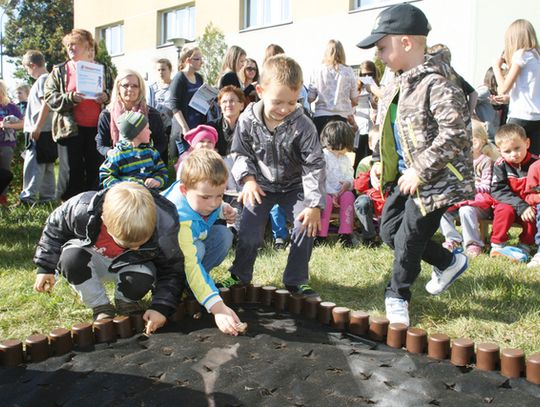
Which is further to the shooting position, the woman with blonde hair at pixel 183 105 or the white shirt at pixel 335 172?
the woman with blonde hair at pixel 183 105

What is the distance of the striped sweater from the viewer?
4.96m

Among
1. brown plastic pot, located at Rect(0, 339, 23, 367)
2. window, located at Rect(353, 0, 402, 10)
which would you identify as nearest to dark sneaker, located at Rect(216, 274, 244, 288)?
brown plastic pot, located at Rect(0, 339, 23, 367)

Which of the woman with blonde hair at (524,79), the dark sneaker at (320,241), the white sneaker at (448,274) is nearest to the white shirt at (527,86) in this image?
the woman with blonde hair at (524,79)

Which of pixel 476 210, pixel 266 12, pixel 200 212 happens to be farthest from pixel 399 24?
pixel 266 12

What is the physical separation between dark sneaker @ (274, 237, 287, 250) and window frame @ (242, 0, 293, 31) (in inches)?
514

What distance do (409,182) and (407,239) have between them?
15.5 inches

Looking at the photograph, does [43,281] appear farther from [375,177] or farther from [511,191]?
[511,191]

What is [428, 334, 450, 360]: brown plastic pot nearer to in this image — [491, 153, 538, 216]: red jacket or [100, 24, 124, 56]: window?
[491, 153, 538, 216]: red jacket

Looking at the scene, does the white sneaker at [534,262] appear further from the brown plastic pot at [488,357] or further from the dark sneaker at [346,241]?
the brown plastic pot at [488,357]

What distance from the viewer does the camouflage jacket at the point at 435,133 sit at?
3.33 metres

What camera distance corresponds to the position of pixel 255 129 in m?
3.99

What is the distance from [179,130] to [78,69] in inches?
51.9

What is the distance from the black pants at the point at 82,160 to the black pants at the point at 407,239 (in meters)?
3.77

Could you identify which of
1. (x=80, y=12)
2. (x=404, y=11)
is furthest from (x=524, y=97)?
(x=80, y=12)
